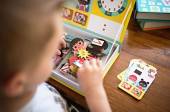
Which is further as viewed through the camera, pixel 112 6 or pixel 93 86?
pixel 112 6

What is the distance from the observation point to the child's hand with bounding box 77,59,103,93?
0.66m

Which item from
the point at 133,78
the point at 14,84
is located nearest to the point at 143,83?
the point at 133,78

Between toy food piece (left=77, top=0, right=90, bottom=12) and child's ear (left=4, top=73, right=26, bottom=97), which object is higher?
toy food piece (left=77, top=0, right=90, bottom=12)

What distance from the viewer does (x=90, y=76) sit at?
66 cm

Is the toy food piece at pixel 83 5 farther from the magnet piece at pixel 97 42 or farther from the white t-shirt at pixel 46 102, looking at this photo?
the white t-shirt at pixel 46 102

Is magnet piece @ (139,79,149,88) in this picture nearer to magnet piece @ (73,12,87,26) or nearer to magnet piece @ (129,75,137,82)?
magnet piece @ (129,75,137,82)

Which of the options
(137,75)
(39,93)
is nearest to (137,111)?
(137,75)

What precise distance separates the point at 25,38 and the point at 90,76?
1.01 feet

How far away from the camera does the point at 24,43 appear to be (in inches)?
14.9

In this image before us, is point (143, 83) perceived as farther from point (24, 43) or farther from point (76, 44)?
point (24, 43)

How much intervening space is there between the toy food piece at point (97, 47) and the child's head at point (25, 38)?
0.33m

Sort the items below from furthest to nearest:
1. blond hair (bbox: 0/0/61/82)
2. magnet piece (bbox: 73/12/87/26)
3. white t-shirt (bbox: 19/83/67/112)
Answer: magnet piece (bbox: 73/12/87/26) < white t-shirt (bbox: 19/83/67/112) < blond hair (bbox: 0/0/61/82)

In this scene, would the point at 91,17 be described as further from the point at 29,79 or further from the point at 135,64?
the point at 29,79

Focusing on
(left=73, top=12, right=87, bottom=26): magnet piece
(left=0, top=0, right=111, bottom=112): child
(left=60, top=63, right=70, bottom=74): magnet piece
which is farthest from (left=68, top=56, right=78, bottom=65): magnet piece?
(left=0, top=0, right=111, bottom=112): child
